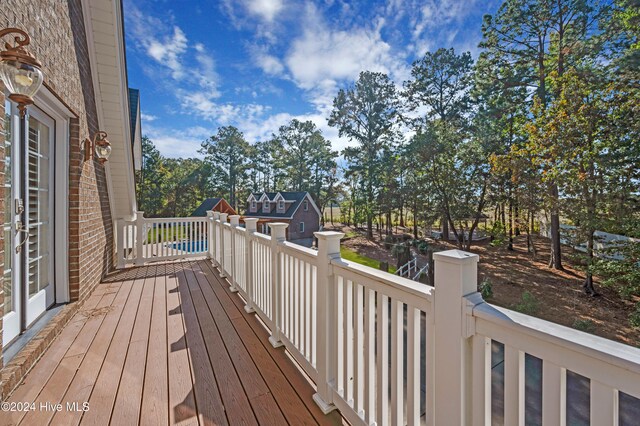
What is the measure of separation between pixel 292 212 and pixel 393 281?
1922 centimetres

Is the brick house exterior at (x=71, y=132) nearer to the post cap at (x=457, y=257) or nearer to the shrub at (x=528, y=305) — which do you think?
the post cap at (x=457, y=257)

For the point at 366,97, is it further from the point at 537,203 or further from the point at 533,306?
the point at 533,306

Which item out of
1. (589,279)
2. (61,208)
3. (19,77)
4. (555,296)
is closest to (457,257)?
(19,77)

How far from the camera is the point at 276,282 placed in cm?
265

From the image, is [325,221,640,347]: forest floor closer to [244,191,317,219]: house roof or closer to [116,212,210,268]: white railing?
[116,212,210,268]: white railing

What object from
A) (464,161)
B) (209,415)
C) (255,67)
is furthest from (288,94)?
(209,415)

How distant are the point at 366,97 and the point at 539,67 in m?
9.94

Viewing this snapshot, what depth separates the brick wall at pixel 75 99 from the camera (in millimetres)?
2441

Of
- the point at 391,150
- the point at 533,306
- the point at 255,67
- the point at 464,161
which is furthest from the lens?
the point at 391,150

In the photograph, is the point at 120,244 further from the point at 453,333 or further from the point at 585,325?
the point at 585,325

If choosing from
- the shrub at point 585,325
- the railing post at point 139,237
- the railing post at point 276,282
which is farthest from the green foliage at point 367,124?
the railing post at point 276,282

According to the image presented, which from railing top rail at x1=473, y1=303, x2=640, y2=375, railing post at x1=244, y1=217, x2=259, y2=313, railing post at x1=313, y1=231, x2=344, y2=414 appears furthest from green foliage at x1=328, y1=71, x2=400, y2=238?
railing top rail at x1=473, y1=303, x2=640, y2=375

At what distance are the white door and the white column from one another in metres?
2.99

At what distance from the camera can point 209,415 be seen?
1.78 metres
